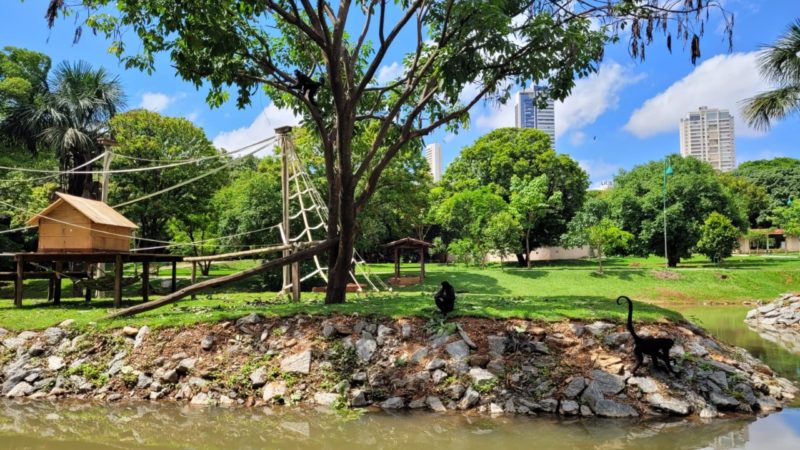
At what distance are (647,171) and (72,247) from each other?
126 ft

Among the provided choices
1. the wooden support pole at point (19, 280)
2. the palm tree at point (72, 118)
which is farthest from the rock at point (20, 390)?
the palm tree at point (72, 118)

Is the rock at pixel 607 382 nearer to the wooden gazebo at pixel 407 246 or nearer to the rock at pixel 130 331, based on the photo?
the rock at pixel 130 331

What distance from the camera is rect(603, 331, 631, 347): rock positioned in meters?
8.16

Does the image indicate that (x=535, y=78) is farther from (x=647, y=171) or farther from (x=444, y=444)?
(x=647, y=171)

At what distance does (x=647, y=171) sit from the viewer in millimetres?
39250

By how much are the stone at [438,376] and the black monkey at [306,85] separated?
6.13 metres

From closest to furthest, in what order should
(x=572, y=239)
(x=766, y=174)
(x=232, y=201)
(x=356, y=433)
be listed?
(x=356, y=433), (x=232, y=201), (x=572, y=239), (x=766, y=174)

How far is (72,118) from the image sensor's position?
22578 mm

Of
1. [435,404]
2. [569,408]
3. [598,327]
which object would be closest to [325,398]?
[435,404]

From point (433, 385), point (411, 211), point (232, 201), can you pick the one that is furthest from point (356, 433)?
point (411, 211)

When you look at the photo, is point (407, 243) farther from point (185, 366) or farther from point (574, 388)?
point (574, 388)

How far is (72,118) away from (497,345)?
73.5 ft

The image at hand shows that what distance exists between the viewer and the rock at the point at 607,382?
7.39m

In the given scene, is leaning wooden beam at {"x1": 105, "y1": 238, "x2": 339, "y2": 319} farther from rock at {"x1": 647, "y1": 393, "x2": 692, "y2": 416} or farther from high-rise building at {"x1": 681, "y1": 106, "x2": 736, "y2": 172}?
high-rise building at {"x1": 681, "y1": 106, "x2": 736, "y2": 172}
